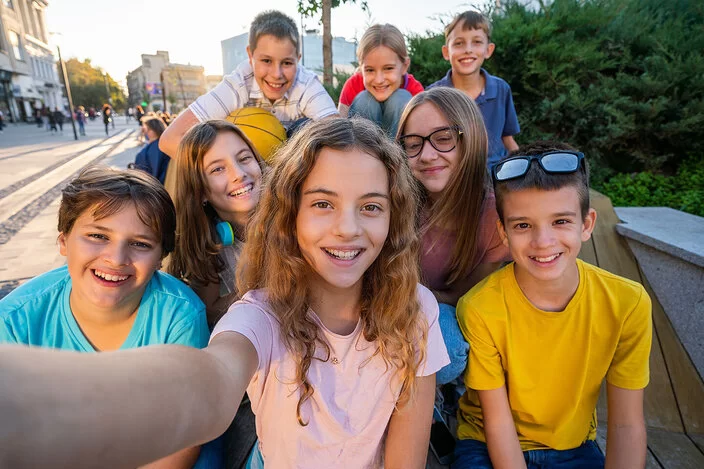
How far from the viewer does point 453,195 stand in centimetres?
224

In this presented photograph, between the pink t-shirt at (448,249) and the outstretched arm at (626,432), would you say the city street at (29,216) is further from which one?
the outstretched arm at (626,432)

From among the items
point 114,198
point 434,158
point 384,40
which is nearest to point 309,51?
point 384,40

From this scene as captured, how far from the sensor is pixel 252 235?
1.61 meters

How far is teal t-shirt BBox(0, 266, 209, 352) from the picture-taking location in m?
1.66

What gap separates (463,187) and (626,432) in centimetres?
134

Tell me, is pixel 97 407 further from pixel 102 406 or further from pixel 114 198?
pixel 114 198

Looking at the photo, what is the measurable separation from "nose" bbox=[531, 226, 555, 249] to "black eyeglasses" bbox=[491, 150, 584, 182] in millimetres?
256

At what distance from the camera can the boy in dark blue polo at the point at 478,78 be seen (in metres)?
3.64

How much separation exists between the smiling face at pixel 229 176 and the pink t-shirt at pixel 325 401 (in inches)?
40.4

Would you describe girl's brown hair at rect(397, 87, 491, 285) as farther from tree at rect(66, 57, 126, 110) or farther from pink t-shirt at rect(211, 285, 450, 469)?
tree at rect(66, 57, 126, 110)

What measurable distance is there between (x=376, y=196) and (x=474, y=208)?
1.02 meters

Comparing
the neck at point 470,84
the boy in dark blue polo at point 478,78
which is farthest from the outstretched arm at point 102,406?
the neck at point 470,84

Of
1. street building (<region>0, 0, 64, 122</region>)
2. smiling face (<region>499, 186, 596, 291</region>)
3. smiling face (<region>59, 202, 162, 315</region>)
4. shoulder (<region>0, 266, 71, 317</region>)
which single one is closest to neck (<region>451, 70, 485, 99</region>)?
→ smiling face (<region>499, 186, 596, 291</region>)

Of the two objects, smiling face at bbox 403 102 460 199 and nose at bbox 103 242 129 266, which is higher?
smiling face at bbox 403 102 460 199
